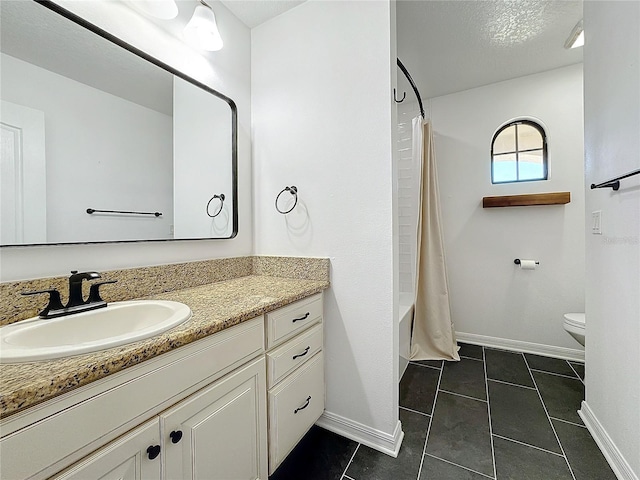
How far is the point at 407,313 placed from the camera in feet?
7.17

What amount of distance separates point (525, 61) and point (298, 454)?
3.19 m

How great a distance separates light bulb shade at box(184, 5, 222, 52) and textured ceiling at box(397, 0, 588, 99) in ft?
3.67

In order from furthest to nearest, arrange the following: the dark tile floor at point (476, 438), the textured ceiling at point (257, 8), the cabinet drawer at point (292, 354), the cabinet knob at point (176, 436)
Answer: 1. the textured ceiling at point (257, 8)
2. the dark tile floor at point (476, 438)
3. the cabinet drawer at point (292, 354)
4. the cabinet knob at point (176, 436)

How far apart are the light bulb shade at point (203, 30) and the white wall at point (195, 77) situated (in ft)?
0.27

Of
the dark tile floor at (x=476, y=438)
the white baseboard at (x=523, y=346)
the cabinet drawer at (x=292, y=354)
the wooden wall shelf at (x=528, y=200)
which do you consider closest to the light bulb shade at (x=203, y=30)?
the cabinet drawer at (x=292, y=354)

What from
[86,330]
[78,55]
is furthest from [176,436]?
[78,55]

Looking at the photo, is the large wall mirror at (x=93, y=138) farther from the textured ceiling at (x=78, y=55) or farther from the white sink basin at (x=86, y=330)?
the white sink basin at (x=86, y=330)

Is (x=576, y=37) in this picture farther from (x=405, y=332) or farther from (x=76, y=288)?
(x=76, y=288)

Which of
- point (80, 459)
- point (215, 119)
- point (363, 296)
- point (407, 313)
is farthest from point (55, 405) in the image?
point (407, 313)

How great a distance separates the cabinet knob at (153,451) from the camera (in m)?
0.69

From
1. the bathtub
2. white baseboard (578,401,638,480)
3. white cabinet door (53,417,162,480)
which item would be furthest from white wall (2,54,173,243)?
white baseboard (578,401,638,480)

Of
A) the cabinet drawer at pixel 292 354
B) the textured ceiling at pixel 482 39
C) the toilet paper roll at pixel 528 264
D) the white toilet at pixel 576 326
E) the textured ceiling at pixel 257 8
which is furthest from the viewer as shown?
the toilet paper roll at pixel 528 264

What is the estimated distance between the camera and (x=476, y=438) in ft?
4.65

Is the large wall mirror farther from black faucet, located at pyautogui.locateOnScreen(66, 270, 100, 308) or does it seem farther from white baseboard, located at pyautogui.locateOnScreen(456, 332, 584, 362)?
white baseboard, located at pyautogui.locateOnScreen(456, 332, 584, 362)
